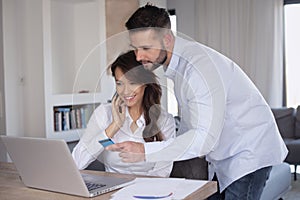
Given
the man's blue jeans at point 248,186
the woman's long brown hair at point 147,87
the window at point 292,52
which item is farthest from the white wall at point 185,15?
the man's blue jeans at point 248,186

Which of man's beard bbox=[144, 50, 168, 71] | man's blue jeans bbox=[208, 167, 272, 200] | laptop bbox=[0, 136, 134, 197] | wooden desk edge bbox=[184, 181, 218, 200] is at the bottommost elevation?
man's blue jeans bbox=[208, 167, 272, 200]

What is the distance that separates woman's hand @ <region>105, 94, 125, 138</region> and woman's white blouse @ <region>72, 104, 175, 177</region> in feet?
0.06

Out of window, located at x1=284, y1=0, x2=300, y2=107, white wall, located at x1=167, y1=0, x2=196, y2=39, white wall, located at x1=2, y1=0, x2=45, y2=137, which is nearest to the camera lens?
white wall, located at x1=2, y1=0, x2=45, y2=137

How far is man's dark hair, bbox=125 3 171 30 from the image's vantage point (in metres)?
1.58

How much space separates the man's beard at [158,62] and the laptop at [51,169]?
47 cm

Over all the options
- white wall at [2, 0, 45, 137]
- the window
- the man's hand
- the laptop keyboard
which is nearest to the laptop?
the laptop keyboard

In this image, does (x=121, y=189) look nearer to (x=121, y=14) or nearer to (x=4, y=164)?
(x=4, y=164)

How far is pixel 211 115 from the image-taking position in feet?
5.23

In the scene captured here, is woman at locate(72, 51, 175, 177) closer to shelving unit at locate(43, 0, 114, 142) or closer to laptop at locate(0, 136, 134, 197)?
laptop at locate(0, 136, 134, 197)

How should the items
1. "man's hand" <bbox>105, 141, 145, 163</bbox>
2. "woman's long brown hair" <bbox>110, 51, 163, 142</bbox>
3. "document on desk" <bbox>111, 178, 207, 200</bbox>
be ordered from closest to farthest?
"document on desk" <bbox>111, 178, 207, 200</bbox> → "man's hand" <bbox>105, 141, 145, 163</bbox> → "woman's long brown hair" <bbox>110, 51, 163, 142</bbox>

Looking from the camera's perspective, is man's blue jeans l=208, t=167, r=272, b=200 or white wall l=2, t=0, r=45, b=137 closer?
man's blue jeans l=208, t=167, r=272, b=200

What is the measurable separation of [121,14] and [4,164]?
3.17 meters

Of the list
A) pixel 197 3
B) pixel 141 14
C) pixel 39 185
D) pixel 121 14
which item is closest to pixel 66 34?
pixel 121 14

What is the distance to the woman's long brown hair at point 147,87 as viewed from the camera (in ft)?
5.70
